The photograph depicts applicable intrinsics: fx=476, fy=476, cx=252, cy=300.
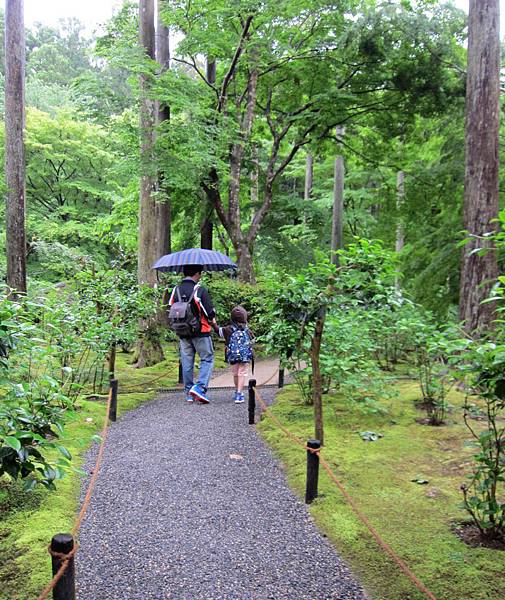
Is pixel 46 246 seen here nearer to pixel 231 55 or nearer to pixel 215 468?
pixel 231 55

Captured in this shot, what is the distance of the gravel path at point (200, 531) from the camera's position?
258 cm

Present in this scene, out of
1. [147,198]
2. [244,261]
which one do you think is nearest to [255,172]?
[244,261]

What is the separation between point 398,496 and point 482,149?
5.03 m

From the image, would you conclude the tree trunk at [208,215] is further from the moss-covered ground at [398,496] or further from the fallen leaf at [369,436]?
the fallen leaf at [369,436]

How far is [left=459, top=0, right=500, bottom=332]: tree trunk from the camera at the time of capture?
21.1 feet

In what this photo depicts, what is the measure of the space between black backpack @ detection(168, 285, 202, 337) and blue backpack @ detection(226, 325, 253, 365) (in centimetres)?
73

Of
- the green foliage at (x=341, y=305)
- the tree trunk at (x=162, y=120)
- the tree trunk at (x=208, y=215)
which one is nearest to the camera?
the green foliage at (x=341, y=305)

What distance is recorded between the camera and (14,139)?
348 inches

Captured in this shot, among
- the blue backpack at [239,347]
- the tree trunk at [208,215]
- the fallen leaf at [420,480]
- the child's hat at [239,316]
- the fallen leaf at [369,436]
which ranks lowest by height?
the fallen leaf at [369,436]

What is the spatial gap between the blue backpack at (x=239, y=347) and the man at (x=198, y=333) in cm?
40

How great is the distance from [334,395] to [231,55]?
8202 millimetres

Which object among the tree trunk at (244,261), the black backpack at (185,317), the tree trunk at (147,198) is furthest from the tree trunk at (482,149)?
the tree trunk at (244,261)

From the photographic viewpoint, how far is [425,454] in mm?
4477

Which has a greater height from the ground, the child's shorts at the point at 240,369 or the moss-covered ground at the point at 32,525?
the child's shorts at the point at 240,369
